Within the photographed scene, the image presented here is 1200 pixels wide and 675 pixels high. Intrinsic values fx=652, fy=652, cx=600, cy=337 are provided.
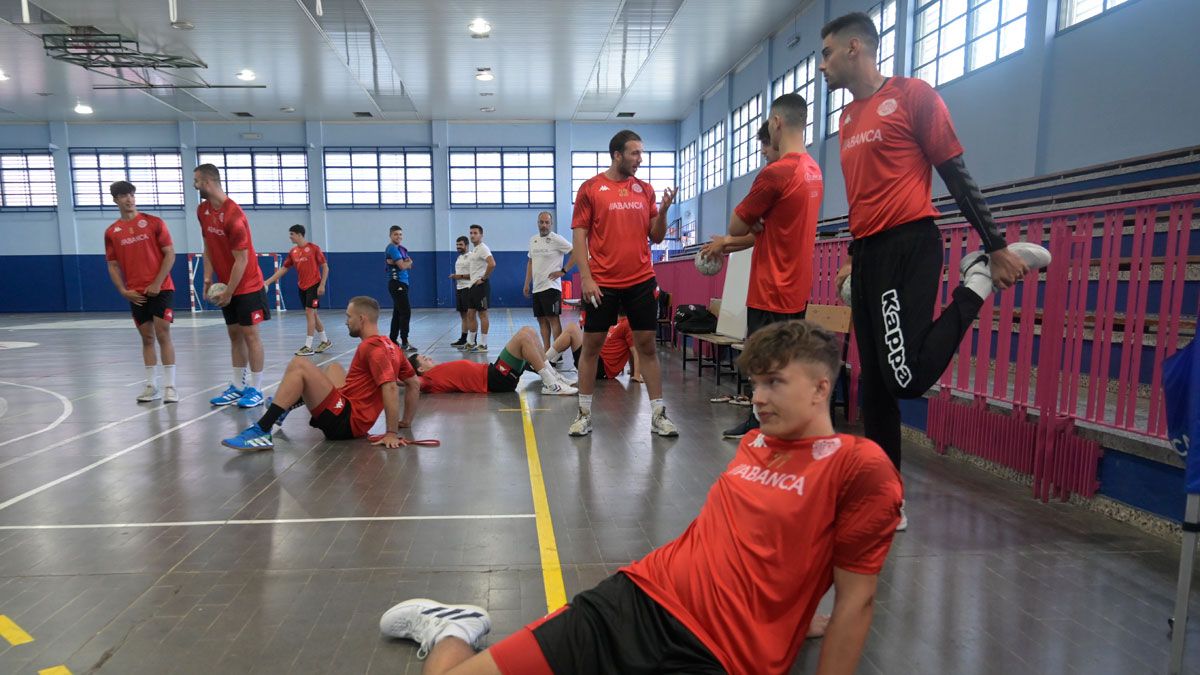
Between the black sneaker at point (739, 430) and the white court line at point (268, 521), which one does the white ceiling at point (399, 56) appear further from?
the white court line at point (268, 521)

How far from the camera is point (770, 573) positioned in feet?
5.22

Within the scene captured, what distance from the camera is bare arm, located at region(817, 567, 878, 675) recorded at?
150cm

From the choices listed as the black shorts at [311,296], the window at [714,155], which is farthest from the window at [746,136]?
the black shorts at [311,296]

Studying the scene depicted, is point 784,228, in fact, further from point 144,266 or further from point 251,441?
point 144,266

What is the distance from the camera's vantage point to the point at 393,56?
17.7 meters

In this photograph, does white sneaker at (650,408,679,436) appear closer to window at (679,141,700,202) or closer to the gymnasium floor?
the gymnasium floor

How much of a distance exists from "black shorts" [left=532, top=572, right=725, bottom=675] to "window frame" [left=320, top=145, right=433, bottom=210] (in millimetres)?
25930

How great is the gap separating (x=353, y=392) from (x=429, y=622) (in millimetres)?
3303

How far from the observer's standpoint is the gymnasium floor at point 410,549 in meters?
2.19

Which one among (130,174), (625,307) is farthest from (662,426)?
(130,174)

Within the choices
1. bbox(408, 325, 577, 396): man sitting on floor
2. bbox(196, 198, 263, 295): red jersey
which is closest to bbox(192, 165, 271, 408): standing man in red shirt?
bbox(196, 198, 263, 295): red jersey

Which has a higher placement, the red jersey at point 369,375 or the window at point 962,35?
the window at point 962,35

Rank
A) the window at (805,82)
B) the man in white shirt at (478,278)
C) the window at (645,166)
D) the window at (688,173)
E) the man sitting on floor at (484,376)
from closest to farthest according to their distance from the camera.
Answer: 1. the man sitting on floor at (484,376)
2. the man in white shirt at (478,278)
3. the window at (805,82)
4. the window at (688,173)
5. the window at (645,166)

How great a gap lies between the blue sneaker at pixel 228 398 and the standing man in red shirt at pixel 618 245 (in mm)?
3878
